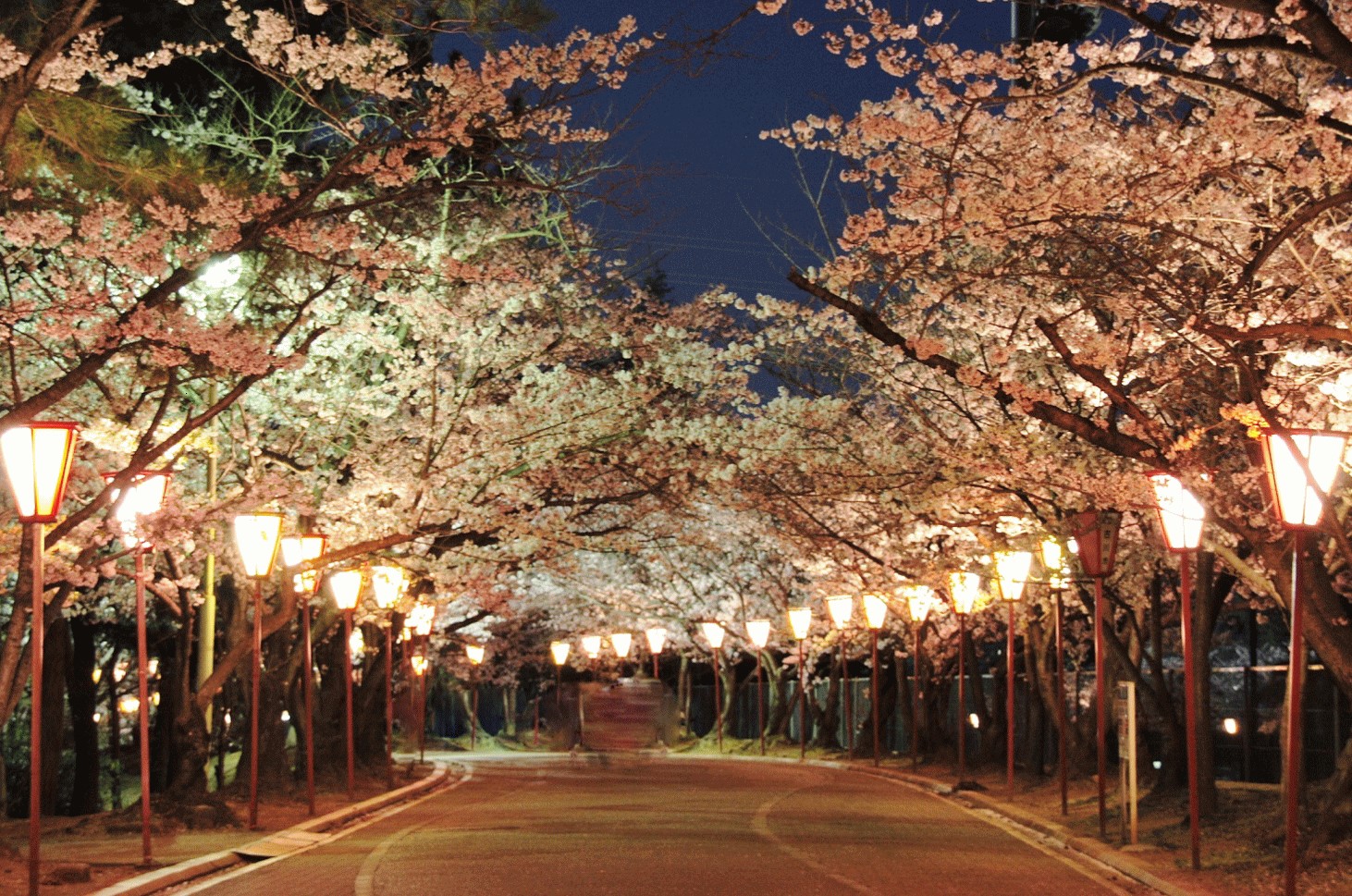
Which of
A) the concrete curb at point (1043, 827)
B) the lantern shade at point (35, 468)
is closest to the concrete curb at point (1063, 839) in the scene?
the concrete curb at point (1043, 827)

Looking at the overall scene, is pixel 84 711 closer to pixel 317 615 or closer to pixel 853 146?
pixel 317 615

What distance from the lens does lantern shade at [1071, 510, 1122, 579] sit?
15.8 meters

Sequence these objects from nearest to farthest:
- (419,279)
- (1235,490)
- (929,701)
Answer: (1235,490), (419,279), (929,701)

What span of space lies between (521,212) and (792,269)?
36.3ft

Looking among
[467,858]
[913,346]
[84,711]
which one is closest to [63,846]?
[467,858]

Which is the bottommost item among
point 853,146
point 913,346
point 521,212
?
point 913,346

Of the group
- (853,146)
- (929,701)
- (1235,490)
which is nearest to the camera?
(853,146)

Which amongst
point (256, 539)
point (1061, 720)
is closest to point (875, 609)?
point (1061, 720)

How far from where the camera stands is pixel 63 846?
15.3 metres

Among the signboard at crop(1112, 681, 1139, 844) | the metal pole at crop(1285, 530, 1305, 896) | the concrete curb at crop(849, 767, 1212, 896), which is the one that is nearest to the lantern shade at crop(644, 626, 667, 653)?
the concrete curb at crop(849, 767, 1212, 896)

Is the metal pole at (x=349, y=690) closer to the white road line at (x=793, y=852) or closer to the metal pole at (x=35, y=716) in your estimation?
the white road line at (x=793, y=852)

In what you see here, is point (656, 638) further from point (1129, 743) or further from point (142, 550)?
point (142, 550)

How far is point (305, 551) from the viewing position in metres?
18.7

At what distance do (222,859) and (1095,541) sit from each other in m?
10.0
